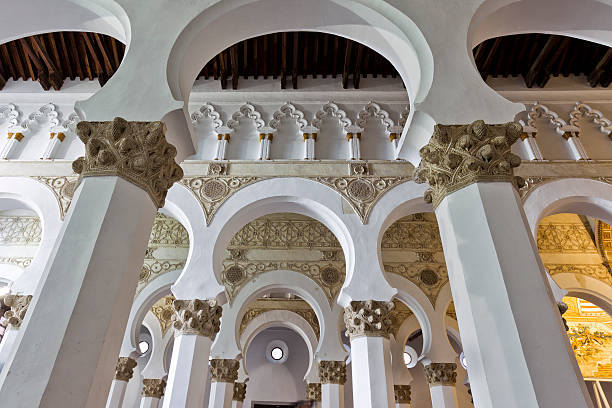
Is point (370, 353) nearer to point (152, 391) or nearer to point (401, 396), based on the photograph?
point (401, 396)

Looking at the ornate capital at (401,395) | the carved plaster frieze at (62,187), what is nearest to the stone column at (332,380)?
the ornate capital at (401,395)

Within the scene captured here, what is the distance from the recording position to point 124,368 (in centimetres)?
627

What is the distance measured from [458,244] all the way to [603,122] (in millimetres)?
5022

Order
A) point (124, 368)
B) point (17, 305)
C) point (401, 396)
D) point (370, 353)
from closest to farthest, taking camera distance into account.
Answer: point (370, 353) < point (17, 305) < point (124, 368) < point (401, 396)

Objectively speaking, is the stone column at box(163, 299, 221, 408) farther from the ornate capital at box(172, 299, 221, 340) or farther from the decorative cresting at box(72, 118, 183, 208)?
the decorative cresting at box(72, 118, 183, 208)

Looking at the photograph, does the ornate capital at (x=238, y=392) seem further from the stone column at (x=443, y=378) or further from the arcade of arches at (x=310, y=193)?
the stone column at (x=443, y=378)

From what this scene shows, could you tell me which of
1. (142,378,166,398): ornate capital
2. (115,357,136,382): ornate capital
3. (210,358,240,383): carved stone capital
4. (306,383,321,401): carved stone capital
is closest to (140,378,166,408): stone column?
(142,378,166,398): ornate capital

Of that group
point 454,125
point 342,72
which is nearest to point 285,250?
point 342,72

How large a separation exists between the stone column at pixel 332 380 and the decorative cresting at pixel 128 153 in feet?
14.6

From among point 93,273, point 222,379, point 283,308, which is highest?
point 283,308

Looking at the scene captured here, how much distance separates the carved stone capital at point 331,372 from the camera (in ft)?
19.5

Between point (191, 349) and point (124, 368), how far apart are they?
3068 millimetres

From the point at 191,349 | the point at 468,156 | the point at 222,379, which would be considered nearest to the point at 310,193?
the point at 191,349

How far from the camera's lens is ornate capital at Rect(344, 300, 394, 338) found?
13.2ft
